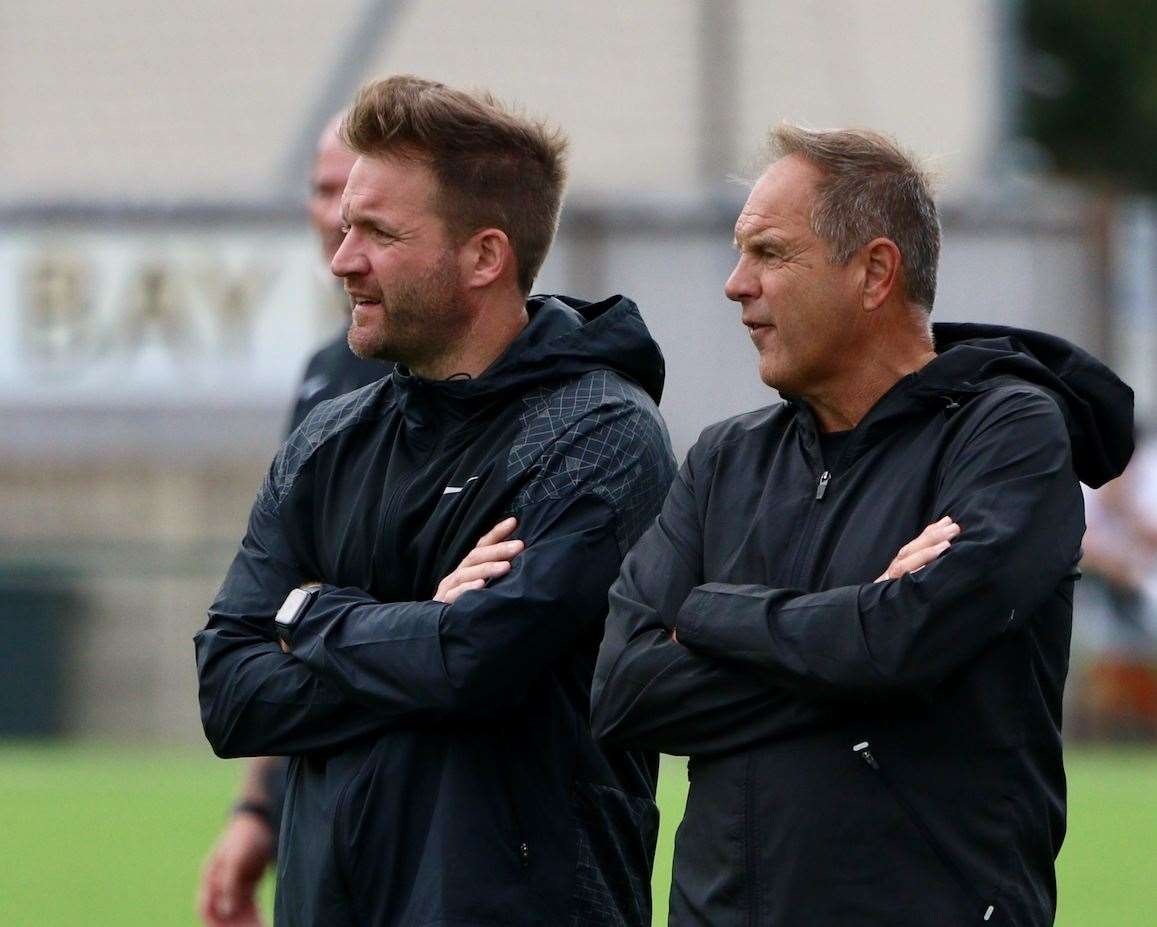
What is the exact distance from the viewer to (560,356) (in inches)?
159

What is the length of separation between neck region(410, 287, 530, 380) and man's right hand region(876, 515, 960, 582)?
0.90m

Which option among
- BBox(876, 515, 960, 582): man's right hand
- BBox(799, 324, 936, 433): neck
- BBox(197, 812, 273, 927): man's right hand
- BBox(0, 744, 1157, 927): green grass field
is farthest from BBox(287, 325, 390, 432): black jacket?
BBox(0, 744, 1157, 927): green grass field

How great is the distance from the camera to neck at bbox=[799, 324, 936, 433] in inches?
148

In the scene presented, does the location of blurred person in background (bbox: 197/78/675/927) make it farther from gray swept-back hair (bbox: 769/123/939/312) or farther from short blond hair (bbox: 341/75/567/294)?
gray swept-back hair (bbox: 769/123/939/312)

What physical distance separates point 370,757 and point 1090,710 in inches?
486

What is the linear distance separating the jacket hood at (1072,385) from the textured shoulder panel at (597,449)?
1.81 ft

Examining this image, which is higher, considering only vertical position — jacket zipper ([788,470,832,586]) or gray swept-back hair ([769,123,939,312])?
gray swept-back hair ([769,123,939,312])

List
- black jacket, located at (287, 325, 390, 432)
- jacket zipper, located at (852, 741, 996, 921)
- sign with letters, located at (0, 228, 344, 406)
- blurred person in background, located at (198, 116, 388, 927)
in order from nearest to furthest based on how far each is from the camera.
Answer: jacket zipper, located at (852, 741, 996, 921), black jacket, located at (287, 325, 390, 432), blurred person in background, located at (198, 116, 388, 927), sign with letters, located at (0, 228, 344, 406)

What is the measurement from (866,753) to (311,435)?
127 centimetres

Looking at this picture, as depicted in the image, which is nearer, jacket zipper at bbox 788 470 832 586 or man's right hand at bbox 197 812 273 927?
jacket zipper at bbox 788 470 832 586

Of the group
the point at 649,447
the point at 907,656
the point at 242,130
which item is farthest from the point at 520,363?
the point at 242,130

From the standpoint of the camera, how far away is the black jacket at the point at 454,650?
374 cm

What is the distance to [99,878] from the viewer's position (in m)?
10.7

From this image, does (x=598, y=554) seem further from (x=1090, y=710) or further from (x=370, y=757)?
(x=1090, y=710)
